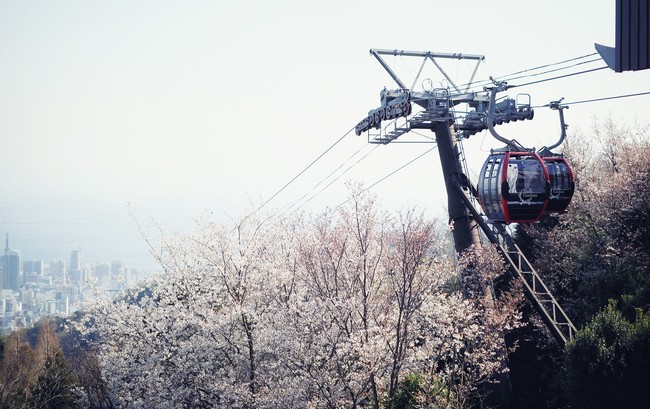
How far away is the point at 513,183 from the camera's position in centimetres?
1697

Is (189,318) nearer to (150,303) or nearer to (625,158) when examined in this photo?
(150,303)

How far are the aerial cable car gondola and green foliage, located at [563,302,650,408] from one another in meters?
3.43

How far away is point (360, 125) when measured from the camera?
25.7 m

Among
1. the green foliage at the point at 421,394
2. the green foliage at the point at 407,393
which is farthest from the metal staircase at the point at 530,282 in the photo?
the green foliage at the point at 407,393

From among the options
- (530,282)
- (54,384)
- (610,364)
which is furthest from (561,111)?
(54,384)

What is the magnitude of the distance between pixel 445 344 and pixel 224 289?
6.78 meters

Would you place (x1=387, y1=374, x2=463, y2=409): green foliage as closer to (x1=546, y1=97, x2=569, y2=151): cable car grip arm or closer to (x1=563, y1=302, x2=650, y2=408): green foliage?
(x1=563, y1=302, x2=650, y2=408): green foliage

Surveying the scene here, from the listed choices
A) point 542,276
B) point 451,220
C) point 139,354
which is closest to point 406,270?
point 451,220

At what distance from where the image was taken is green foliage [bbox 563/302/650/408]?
17.4 meters

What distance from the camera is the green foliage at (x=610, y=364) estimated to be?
1736 cm

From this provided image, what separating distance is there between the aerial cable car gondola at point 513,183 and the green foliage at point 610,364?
3.43 meters

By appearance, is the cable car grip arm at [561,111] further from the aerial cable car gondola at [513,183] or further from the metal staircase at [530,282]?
the metal staircase at [530,282]

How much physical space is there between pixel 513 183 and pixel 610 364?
5.12 m

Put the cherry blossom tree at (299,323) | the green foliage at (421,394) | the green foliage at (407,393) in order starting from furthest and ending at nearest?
the green foliage at (407,393) → the green foliage at (421,394) → the cherry blossom tree at (299,323)
